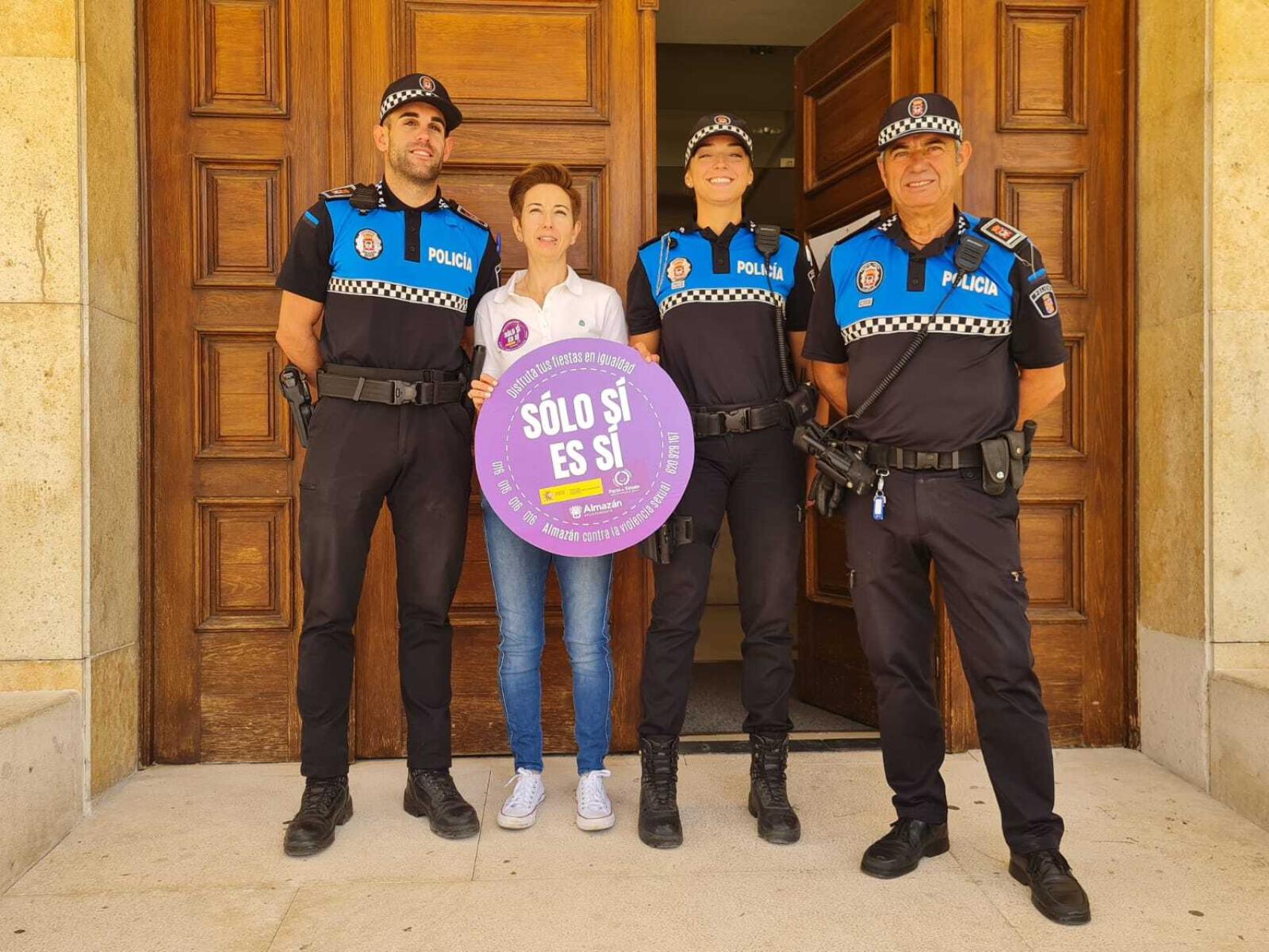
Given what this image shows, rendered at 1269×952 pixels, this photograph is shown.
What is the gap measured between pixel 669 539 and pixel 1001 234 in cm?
115

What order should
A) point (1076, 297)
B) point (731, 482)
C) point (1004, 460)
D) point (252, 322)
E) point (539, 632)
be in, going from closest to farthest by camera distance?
point (1004, 460)
point (731, 482)
point (539, 632)
point (252, 322)
point (1076, 297)

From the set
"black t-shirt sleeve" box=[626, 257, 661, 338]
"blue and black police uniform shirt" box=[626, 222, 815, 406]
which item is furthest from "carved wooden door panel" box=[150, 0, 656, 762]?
"blue and black police uniform shirt" box=[626, 222, 815, 406]

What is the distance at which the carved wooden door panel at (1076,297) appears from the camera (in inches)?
128

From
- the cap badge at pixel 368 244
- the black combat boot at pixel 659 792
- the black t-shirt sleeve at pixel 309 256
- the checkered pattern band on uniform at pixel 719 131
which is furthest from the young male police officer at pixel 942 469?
the black t-shirt sleeve at pixel 309 256

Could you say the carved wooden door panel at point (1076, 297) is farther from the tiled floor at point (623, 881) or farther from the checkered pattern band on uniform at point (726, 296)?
the checkered pattern band on uniform at point (726, 296)

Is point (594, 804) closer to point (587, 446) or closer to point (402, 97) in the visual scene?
point (587, 446)

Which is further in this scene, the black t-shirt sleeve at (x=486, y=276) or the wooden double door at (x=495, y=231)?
the wooden double door at (x=495, y=231)

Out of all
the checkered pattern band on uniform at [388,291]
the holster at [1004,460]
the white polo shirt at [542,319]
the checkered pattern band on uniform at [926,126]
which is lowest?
the holster at [1004,460]

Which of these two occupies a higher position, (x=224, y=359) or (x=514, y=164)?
(x=514, y=164)

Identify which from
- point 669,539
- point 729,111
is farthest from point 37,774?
point 729,111

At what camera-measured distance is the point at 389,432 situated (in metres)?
2.53

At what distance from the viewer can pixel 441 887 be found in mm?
2238

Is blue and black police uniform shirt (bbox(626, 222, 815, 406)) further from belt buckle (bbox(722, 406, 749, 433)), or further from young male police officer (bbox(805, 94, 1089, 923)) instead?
young male police officer (bbox(805, 94, 1089, 923))

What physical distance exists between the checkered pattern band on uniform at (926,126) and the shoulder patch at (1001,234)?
240 millimetres
